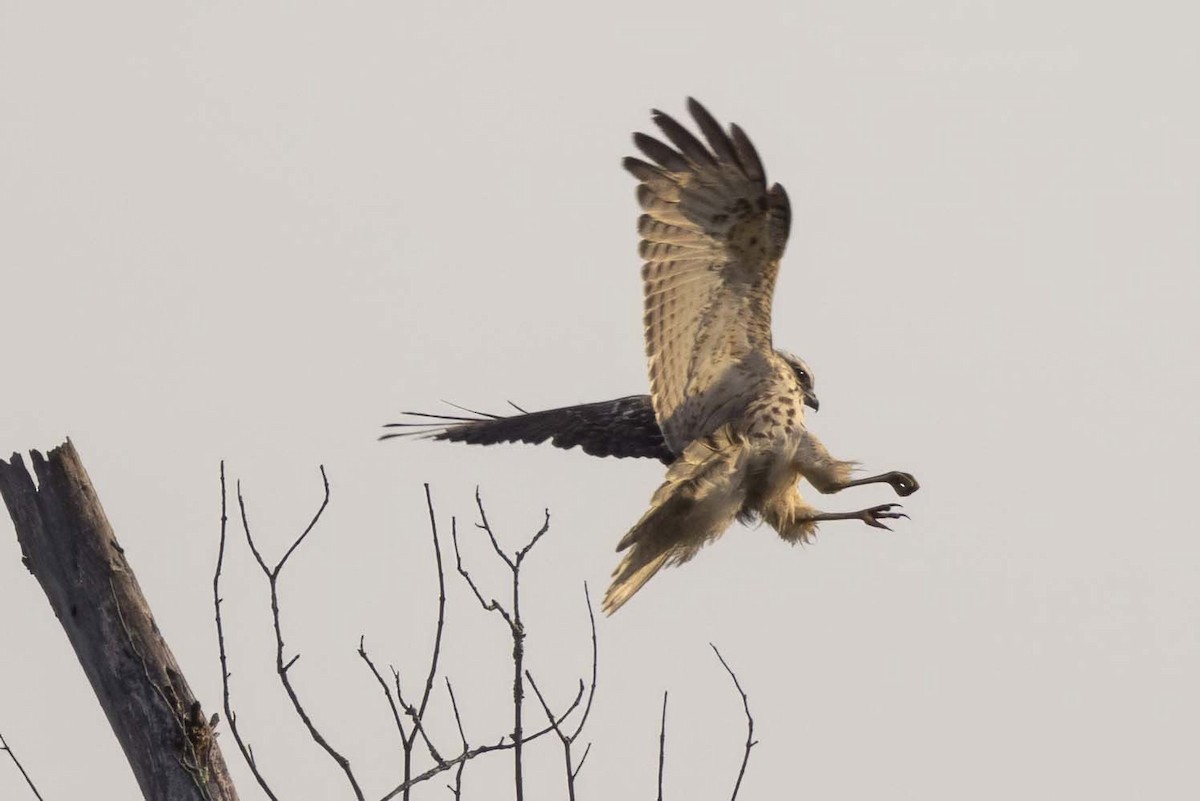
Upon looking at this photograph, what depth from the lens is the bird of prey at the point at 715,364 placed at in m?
7.46

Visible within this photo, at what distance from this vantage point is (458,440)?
932cm

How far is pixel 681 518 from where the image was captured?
24.4 feet

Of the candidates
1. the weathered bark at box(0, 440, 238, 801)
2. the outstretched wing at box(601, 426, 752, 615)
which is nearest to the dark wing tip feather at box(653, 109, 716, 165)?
the outstretched wing at box(601, 426, 752, 615)

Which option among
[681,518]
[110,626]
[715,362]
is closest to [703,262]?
[715,362]

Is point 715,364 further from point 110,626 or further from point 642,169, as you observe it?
point 110,626

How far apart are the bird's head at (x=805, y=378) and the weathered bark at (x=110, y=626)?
149 inches

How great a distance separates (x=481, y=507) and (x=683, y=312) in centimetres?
271

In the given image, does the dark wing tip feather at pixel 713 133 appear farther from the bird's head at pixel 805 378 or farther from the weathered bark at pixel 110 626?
the weathered bark at pixel 110 626

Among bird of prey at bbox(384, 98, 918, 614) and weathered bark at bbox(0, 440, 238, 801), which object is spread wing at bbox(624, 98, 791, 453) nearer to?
bird of prey at bbox(384, 98, 918, 614)

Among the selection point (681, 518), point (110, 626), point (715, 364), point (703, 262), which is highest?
point (703, 262)

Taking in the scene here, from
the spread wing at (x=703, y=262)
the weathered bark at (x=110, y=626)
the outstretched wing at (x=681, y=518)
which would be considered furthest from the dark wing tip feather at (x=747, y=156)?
the weathered bark at (x=110, y=626)

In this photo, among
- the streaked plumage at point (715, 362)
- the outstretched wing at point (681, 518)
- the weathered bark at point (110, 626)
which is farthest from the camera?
the streaked plumage at point (715, 362)

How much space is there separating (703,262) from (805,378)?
105 centimetres

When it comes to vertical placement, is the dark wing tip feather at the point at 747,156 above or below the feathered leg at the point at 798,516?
→ above
